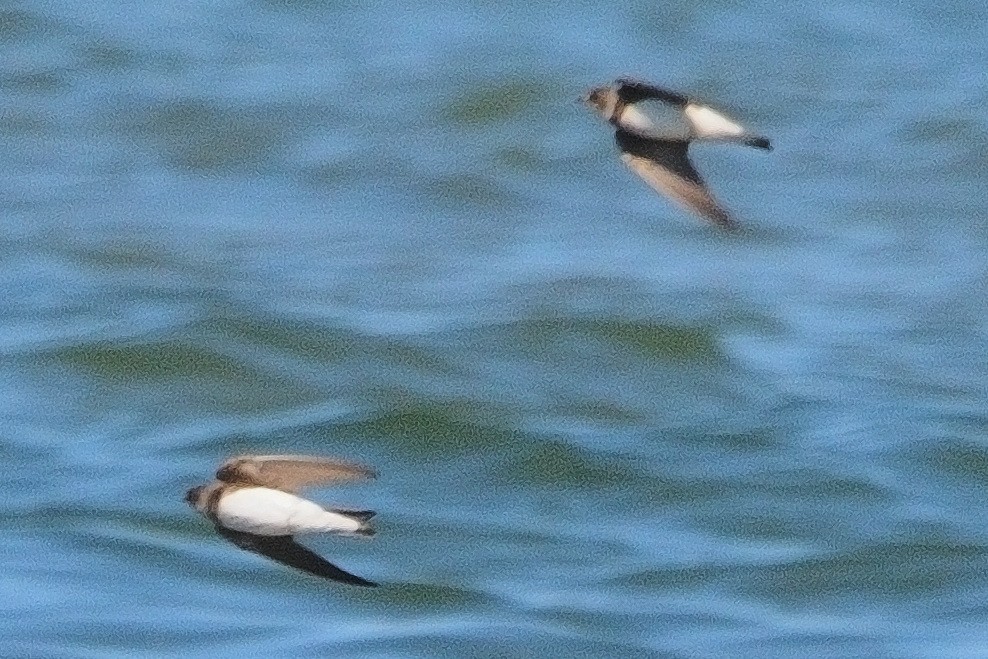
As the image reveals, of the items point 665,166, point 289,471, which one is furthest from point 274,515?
point 665,166

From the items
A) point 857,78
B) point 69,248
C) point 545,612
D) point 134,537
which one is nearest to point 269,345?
point 69,248

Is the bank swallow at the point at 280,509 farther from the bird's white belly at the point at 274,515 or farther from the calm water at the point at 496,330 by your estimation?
the calm water at the point at 496,330

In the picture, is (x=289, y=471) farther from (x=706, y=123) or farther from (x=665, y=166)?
(x=706, y=123)

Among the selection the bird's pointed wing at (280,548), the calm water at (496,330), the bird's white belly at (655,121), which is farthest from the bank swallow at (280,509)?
the calm water at (496,330)

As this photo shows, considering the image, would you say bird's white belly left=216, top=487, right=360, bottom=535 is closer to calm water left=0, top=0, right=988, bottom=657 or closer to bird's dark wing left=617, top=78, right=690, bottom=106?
bird's dark wing left=617, top=78, right=690, bottom=106

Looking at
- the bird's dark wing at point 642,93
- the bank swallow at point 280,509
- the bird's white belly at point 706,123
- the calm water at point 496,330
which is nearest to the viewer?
the bank swallow at point 280,509

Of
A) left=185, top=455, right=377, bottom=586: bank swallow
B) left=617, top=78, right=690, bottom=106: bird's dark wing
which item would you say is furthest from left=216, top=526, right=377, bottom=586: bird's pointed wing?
left=617, top=78, right=690, bottom=106: bird's dark wing
